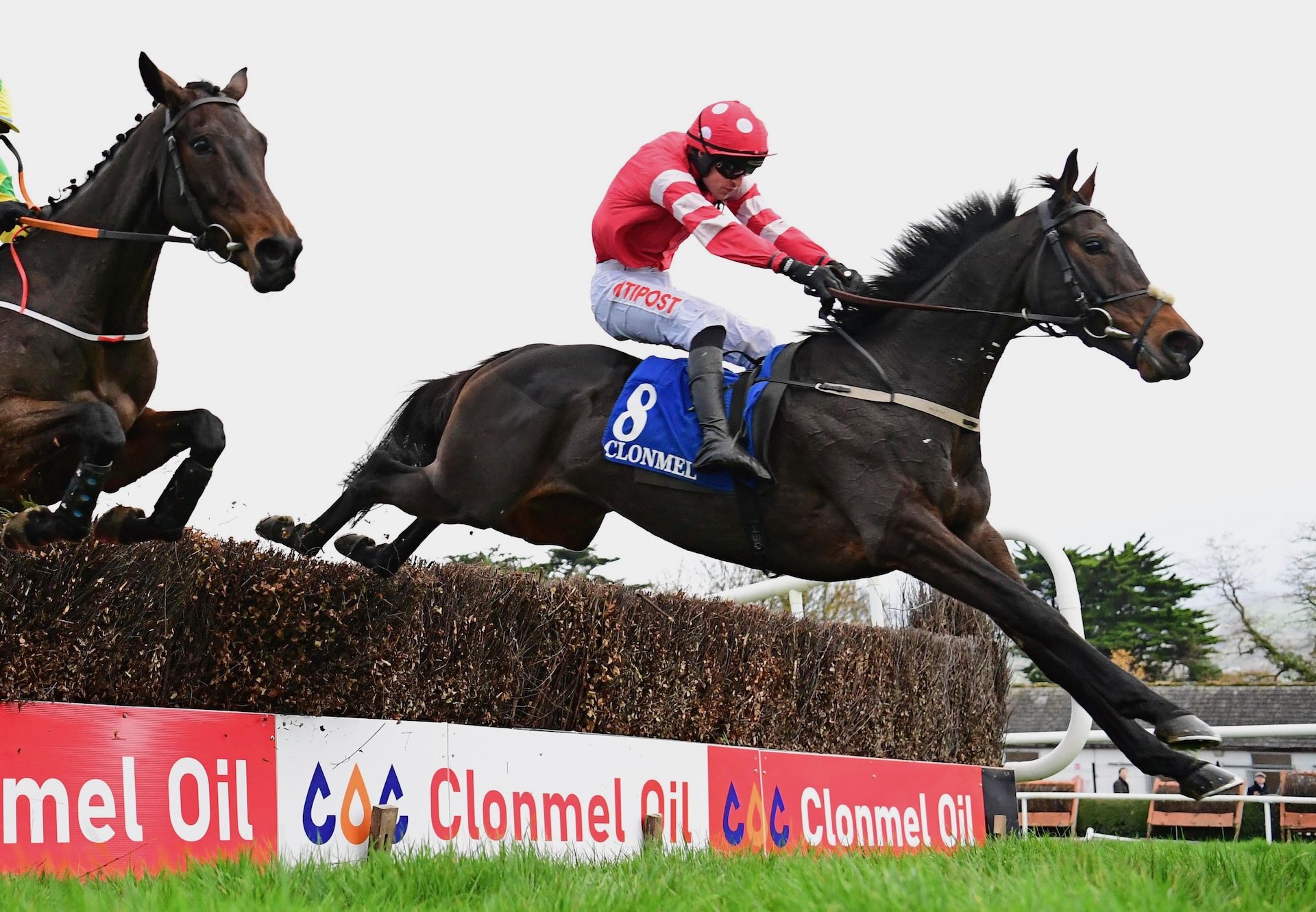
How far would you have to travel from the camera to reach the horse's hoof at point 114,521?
5020 mm

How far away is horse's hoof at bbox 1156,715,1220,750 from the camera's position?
448 centimetres

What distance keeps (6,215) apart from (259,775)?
2408mm

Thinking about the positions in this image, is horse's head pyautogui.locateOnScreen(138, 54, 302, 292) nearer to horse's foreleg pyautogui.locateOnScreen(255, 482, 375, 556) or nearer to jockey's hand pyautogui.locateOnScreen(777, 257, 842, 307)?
horse's foreleg pyautogui.locateOnScreen(255, 482, 375, 556)

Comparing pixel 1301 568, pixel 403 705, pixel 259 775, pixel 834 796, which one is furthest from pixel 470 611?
pixel 1301 568

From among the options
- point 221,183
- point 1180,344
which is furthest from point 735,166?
point 221,183

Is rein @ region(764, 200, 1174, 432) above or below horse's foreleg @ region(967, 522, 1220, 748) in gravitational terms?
above

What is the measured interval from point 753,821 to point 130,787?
3.95m

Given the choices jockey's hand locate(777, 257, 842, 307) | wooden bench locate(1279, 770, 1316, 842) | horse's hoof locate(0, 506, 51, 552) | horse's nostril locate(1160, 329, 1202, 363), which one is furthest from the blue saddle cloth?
wooden bench locate(1279, 770, 1316, 842)

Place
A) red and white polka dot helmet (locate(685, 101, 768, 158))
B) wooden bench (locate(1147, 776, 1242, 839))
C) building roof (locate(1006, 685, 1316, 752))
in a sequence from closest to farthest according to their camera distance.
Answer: red and white polka dot helmet (locate(685, 101, 768, 158)) → wooden bench (locate(1147, 776, 1242, 839)) → building roof (locate(1006, 685, 1316, 752))

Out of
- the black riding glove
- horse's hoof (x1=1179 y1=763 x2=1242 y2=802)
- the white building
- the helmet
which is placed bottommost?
the white building

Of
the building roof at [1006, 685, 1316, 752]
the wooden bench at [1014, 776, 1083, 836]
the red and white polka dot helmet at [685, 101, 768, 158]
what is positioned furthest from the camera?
the building roof at [1006, 685, 1316, 752]

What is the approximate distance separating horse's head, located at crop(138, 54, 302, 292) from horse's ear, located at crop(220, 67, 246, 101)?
11 centimetres

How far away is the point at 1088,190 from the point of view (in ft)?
18.0

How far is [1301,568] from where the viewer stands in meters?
40.4
